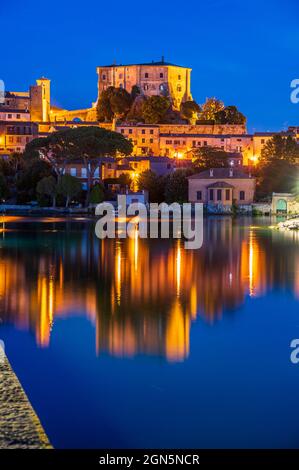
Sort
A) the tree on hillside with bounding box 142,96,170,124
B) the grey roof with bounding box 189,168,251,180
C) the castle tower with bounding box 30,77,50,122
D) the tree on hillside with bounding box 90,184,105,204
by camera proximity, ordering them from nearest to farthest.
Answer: the tree on hillside with bounding box 90,184,105,204
the grey roof with bounding box 189,168,251,180
the tree on hillside with bounding box 142,96,170,124
the castle tower with bounding box 30,77,50,122

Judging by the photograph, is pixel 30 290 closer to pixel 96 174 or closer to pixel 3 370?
pixel 3 370

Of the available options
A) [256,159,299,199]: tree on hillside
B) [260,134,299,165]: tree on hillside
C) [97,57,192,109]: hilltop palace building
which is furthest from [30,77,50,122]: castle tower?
[256,159,299,199]: tree on hillside

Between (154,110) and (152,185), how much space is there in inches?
866

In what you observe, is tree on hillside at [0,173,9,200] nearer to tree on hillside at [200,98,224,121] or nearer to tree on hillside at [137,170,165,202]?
tree on hillside at [137,170,165,202]

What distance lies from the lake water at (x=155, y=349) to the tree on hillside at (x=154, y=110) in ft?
174

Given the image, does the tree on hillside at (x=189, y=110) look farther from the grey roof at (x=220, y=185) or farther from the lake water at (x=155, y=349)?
the lake water at (x=155, y=349)

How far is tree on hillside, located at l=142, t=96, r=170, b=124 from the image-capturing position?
6944cm

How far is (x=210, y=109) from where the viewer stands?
79.8 metres

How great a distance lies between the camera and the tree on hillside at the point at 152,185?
49.9 metres

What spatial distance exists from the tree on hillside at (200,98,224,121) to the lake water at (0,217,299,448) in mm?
60941

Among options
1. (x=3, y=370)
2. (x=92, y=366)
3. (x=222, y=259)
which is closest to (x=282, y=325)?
(x=92, y=366)

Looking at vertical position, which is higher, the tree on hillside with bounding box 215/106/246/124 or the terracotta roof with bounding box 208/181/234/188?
the tree on hillside with bounding box 215/106/246/124

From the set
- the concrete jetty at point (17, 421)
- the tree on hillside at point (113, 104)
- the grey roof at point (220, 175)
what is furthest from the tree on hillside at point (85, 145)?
the concrete jetty at point (17, 421)
